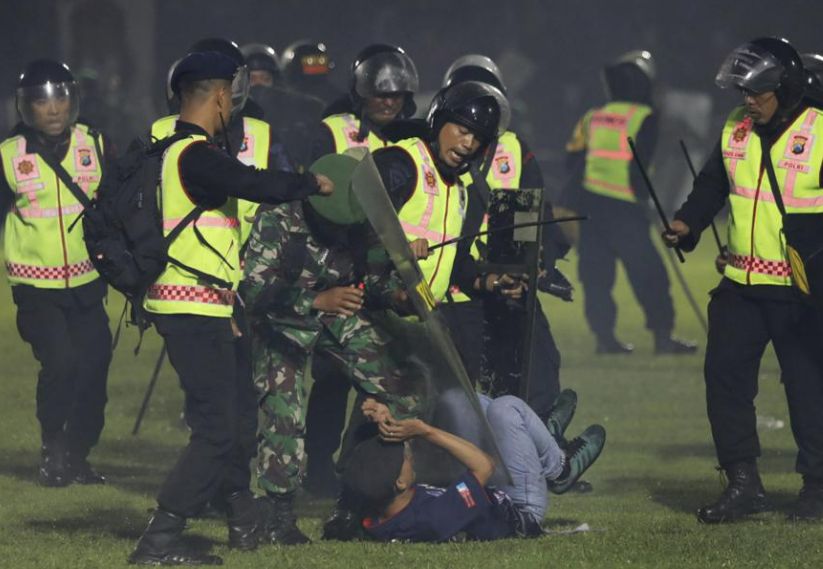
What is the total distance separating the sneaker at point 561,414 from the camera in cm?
1002

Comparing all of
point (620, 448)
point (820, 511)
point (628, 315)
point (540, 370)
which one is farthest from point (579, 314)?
point (820, 511)

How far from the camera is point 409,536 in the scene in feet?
Answer: 28.8

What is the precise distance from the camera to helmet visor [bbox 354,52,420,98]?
10.9 meters

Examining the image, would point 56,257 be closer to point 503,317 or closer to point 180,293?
point 503,317

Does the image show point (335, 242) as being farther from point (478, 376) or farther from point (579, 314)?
point (579, 314)

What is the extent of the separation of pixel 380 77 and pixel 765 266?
100 inches

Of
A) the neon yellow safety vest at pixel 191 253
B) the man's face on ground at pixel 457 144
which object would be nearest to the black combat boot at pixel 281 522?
the neon yellow safety vest at pixel 191 253

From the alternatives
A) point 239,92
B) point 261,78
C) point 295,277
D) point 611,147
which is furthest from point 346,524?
point 611,147

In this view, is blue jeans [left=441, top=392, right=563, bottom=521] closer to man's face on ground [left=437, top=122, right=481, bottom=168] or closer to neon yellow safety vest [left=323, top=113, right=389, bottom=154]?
man's face on ground [left=437, top=122, right=481, bottom=168]

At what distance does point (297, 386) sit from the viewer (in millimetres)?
8891

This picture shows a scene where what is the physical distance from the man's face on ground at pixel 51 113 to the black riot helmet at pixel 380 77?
1.48 m

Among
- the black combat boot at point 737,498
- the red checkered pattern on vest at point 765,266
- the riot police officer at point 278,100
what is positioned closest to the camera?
the red checkered pattern on vest at point 765,266

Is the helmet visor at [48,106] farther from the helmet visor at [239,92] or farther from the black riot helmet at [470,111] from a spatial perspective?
the black riot helmet at [470,111]

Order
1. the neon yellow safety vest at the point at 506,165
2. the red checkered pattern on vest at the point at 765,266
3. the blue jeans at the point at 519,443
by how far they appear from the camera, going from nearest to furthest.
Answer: the blue jeans at the point at 519,443 < the red checkered pattern on vest at the point at 765,266 < the neon yellow safety vest at the point at 506,165
